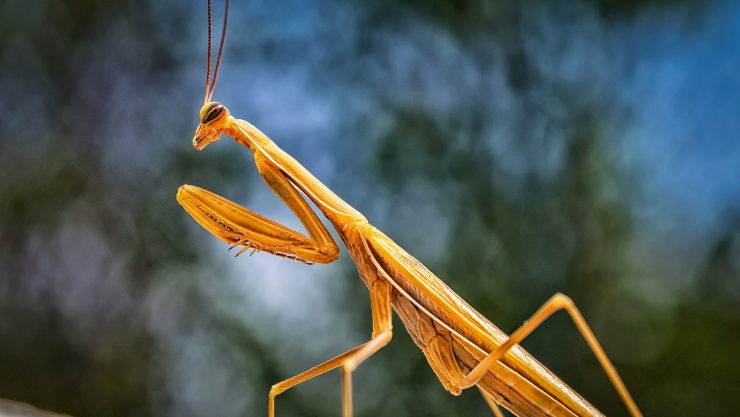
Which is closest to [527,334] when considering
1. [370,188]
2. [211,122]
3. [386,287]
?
[386,287]

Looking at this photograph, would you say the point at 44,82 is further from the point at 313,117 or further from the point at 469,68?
the point at 469,68

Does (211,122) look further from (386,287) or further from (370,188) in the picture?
(370,188)

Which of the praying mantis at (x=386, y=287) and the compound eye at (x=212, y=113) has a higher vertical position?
the compound eye at (x=212, y=113)

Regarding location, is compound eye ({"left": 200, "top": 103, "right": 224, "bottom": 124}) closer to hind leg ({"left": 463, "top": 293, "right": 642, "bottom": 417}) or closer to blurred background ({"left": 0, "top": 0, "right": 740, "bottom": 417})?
hind leg ({"left": 463, "top": 293, "right": 642, "bottom": 417})

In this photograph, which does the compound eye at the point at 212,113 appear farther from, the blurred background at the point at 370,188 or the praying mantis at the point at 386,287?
the blurred background at the point at 370,188

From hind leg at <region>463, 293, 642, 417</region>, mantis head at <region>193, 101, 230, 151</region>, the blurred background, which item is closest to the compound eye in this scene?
mantis head at <region>193, 101, 230, 151</region>

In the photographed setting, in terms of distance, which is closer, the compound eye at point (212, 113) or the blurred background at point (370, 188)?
the compound eye at point (212, 113)

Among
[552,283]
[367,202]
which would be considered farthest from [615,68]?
[367,202]

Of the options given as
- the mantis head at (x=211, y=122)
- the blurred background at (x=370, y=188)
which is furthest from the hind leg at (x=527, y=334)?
the blurred background at (x=370, y=188)
